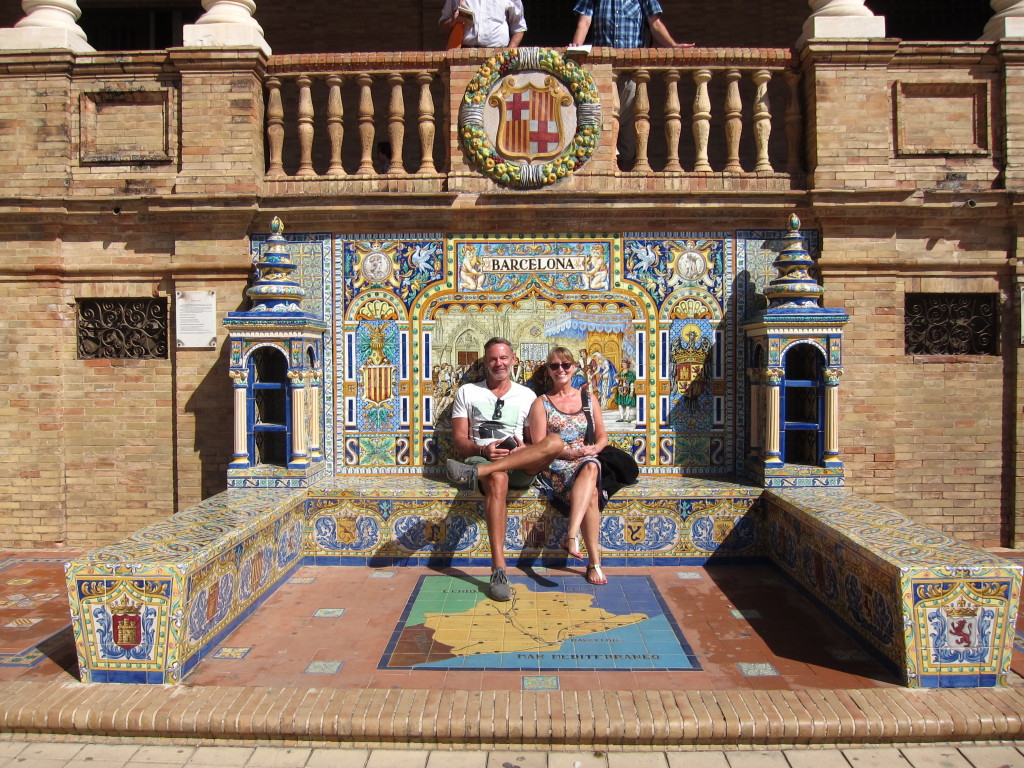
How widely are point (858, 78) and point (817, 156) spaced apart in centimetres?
82

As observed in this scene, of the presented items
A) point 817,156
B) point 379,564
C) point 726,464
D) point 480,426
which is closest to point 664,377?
point 726,464

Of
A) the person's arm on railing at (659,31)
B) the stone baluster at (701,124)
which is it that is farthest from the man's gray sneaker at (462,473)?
the person's arm on railing at (659,31)

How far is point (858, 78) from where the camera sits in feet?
24.0

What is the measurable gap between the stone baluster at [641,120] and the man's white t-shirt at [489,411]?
2641 mm

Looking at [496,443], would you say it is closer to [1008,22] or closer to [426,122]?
[426,122]

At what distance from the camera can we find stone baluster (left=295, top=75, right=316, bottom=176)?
7656mm

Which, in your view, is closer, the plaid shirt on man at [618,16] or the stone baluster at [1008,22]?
the stone baluster at [1008,22]

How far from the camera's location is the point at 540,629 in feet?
17.2

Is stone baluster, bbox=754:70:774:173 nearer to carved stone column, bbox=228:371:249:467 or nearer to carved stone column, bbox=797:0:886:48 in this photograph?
carved stone column, bbox=797:0:886:48

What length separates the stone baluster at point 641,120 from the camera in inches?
297

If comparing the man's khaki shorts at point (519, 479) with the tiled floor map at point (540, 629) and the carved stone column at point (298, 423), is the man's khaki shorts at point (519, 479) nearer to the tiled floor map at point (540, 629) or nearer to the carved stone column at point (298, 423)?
the tiled floor map at point (540, 629)

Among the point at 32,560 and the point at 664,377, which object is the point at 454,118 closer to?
the point at 664,377

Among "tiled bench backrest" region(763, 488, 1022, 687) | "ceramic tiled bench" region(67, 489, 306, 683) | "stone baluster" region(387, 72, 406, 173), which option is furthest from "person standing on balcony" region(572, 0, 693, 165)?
"ceramic tiled bench" region(67, 489, 306, 683)

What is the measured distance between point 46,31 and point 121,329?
9.82 ft
